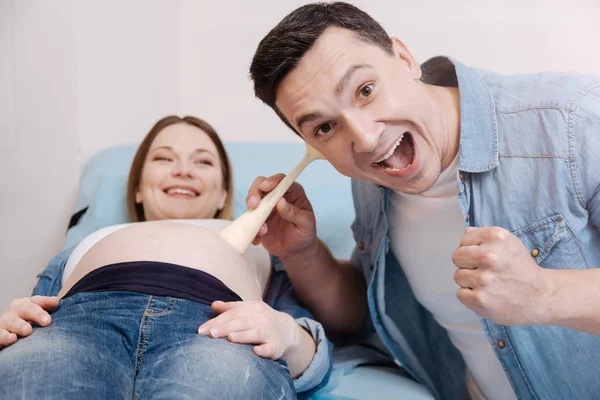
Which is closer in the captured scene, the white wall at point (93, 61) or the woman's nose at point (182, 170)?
the woman's nose at point (182, 170)

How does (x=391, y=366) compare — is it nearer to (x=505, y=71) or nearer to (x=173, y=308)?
(x=173, y=308)

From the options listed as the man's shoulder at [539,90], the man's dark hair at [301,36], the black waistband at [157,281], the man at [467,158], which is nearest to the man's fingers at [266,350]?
the black waistband at [157,281]

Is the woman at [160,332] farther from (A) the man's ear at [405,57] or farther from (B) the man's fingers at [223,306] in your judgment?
(A) the man's ear at [405,57]

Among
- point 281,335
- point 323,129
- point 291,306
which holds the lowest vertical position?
point 291,306

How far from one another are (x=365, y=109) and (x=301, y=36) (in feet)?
0.59

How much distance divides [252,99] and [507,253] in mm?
1585

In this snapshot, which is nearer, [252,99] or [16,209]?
[16,209]

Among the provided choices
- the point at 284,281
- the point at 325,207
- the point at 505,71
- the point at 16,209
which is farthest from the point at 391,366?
the point at 16,209

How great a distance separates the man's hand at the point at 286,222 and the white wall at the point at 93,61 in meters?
0.87

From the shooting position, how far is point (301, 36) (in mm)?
1031

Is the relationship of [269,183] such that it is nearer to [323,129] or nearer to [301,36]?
[323,129]

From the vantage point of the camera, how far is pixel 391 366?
1.41 metres

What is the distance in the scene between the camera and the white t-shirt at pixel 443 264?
3.75 feet

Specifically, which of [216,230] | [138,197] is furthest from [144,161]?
[216,230]
